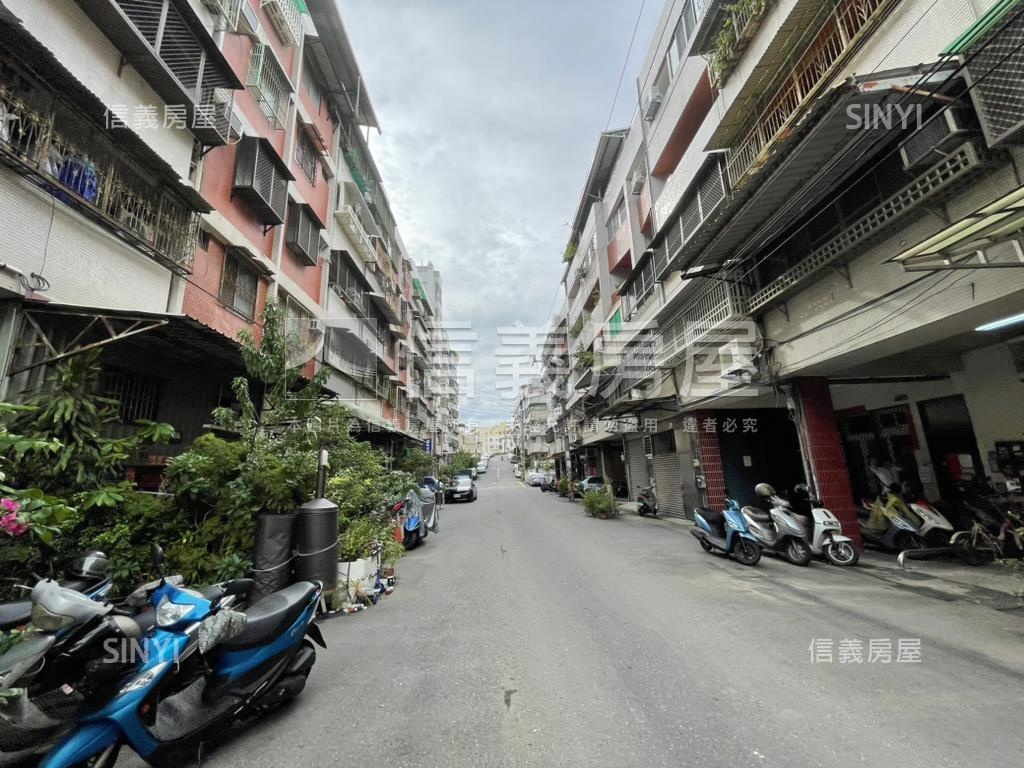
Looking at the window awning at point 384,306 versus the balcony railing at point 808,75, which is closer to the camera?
the balcony railing at point 808,75

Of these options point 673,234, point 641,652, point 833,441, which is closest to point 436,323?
point 673,234

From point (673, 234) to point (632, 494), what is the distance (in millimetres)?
13429

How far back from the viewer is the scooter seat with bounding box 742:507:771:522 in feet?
25.1

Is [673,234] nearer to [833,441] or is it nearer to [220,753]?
[833,441]

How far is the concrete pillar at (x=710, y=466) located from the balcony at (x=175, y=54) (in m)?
13.0

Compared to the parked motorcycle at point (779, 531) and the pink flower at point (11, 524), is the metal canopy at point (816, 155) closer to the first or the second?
the parked motorcycle at point (779, 531)

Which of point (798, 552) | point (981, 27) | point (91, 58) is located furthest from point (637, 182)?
point (91, 58)

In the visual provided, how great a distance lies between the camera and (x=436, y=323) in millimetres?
44094

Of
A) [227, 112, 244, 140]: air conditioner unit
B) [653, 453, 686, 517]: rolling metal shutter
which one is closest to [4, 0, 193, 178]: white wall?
[227, 112, 244, 140]: air conditioner unit

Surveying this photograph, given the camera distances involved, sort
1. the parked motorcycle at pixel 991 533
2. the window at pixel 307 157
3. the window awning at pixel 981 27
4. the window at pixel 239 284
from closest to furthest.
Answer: the window awning at pixel 981 27 < the parked motorcycle at pixel 991 533 < the window at pixel 239 284 < the window at pixel 307 157

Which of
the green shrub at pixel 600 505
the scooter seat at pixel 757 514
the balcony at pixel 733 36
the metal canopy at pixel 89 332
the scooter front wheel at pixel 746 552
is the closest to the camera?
the metal canopy at pixel 89 332

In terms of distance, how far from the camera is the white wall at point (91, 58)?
446 cm

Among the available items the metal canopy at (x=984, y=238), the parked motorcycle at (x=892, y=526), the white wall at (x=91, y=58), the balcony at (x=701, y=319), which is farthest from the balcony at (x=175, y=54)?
the parked motorcycle at (x=892, y=526)

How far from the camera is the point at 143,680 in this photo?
Result: 87.4 inches
